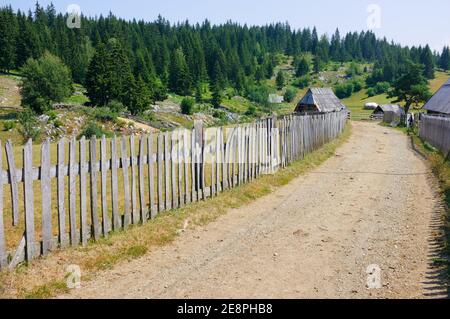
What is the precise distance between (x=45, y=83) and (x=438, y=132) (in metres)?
65.8

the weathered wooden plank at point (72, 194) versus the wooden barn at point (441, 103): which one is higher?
the wooden barn at point (441, 103)

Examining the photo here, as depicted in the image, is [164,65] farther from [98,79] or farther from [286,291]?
[286,291]

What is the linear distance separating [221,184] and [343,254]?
14.2 ft

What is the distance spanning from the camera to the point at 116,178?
24.5ft

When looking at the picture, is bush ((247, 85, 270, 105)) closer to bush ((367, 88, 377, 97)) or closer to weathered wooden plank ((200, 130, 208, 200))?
bush ((367, 88, 377, 97))

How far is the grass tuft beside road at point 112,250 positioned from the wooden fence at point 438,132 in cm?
1105

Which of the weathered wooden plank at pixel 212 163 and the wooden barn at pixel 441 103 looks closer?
the weathered wooden plank at pixel 212 163

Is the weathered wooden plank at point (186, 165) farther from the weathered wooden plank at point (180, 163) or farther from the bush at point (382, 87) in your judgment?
the bush at point (382, 87)

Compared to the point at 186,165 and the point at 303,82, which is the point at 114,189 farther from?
the point at 303,82

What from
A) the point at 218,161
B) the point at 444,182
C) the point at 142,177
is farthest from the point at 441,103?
the point at 142,177

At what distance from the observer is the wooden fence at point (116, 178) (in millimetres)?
6023

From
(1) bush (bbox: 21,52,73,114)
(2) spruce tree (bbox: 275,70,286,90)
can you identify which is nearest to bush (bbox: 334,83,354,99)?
Result: (2) spruce tree (bbox: 275,70,286,90)

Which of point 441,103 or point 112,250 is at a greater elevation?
point 441,103

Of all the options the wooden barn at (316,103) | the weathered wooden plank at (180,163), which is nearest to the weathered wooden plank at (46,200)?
the weathered wooden plank at (180,163)
